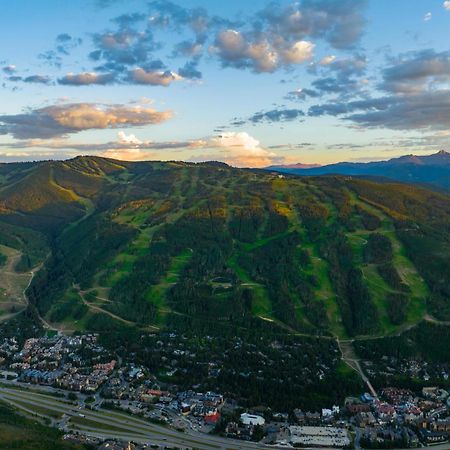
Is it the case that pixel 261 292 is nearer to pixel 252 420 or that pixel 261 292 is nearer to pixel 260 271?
pixel 260 271

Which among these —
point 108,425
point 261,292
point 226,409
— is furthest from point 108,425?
point 261,292

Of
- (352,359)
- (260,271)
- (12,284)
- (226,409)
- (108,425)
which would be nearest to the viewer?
(108,425)

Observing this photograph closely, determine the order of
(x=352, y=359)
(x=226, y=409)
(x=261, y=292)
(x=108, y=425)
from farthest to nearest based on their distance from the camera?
1. (x=261, y=292)
2. (x=352, y=359)
3. (x=226, y=409)
4. (x=108, y=425)

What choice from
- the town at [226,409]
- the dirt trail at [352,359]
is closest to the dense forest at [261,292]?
the dirt trail at [352,359]

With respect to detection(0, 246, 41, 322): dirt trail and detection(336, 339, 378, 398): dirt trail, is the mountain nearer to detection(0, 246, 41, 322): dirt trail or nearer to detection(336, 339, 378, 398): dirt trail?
detection(0, 246, 41, 322): dirt trail

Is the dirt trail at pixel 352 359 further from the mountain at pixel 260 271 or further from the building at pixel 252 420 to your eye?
the building at pixel 252 420

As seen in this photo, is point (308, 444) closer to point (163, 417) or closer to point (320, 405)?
point (320, 405)

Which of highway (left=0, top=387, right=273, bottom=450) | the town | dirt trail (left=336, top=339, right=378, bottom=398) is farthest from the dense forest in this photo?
highway (left=0, top=387, right=273, bottom=450)

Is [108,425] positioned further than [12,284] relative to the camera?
No
